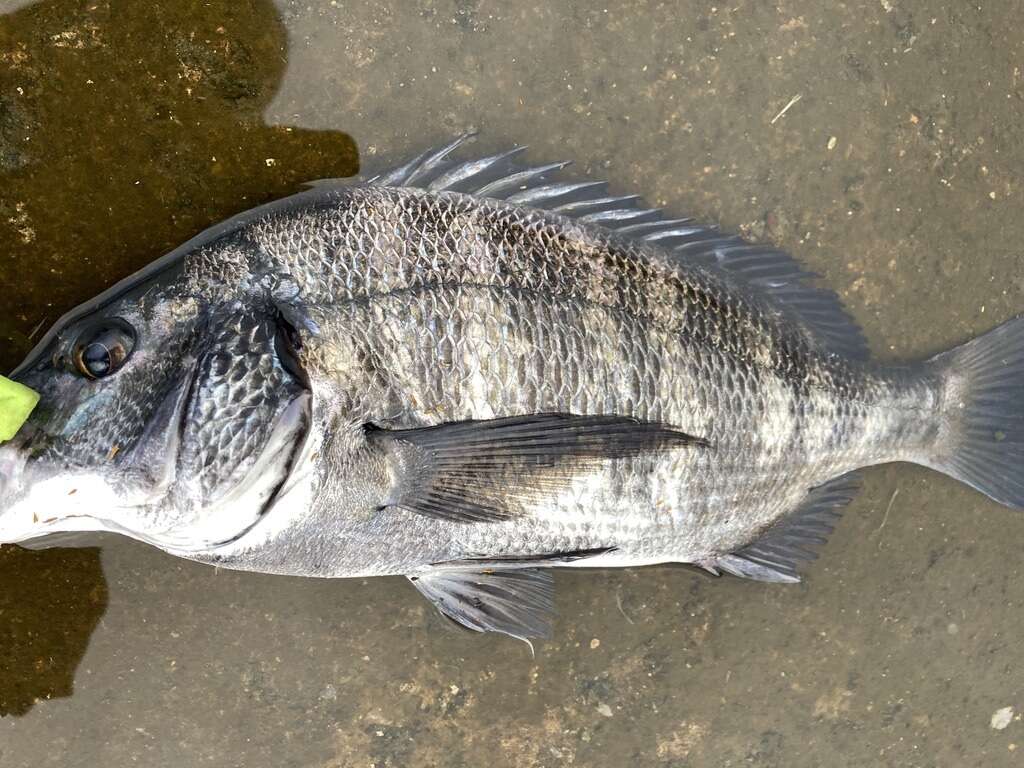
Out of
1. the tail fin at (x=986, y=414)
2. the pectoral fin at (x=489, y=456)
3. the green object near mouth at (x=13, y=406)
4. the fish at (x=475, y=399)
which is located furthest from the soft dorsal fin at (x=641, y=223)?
the green object near mouth at (x=13, y=406)

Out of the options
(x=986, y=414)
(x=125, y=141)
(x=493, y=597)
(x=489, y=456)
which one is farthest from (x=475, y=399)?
(x=986, y=414)

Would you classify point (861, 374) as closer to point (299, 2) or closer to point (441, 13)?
point (441, 13)

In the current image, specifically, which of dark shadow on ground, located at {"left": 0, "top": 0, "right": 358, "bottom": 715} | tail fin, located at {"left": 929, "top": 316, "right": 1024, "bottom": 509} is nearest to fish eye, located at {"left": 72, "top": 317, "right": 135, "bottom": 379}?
dark shadow on ground, located at {"left": 0, "top": 0, "right": 358, "bottom": 715}

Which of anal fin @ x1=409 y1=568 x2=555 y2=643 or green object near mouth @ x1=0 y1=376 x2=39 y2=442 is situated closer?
green object near mouth @ x1=0 y1=376 x2=39 y2=442

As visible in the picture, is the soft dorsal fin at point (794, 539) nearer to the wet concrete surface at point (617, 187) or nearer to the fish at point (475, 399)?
the fish at point (475, 399)

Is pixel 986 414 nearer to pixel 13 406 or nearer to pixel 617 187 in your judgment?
pixel 617 187

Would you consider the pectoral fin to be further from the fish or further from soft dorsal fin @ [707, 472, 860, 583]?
soft dorsal fin @ [707, 472, 860, 583]
